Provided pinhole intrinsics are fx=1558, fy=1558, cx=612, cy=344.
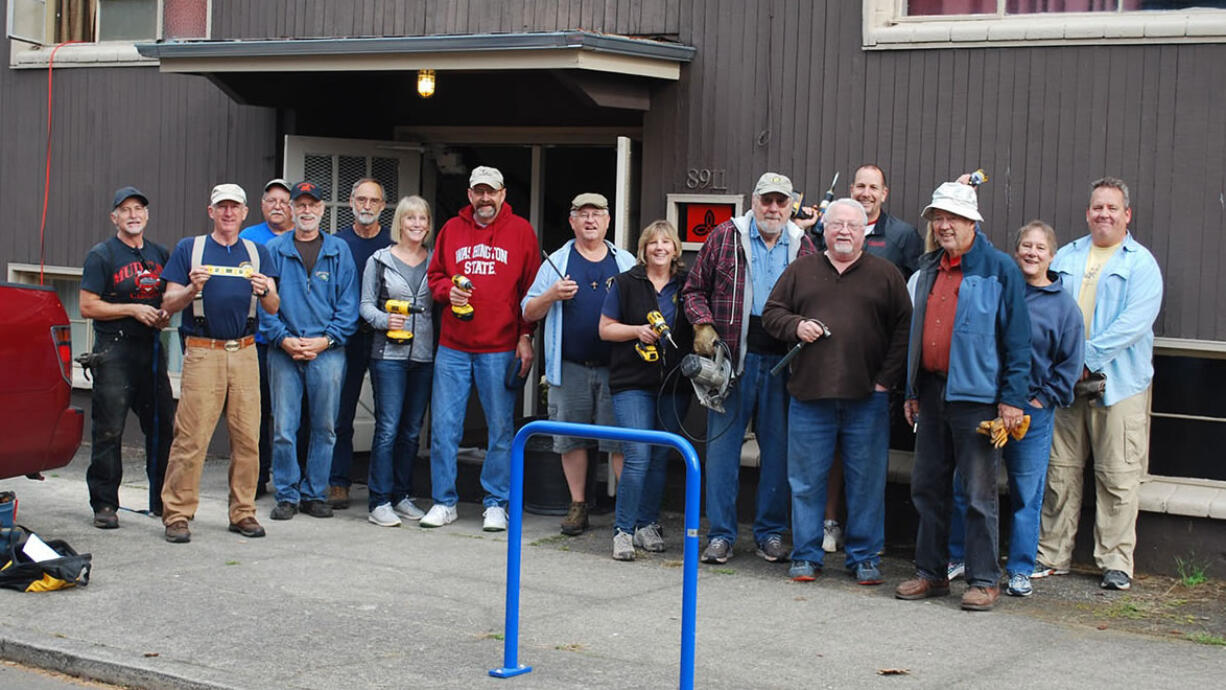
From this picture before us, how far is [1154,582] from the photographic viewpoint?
8664 mm

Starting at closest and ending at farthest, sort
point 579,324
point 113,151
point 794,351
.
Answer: point 794,351 → point 579,324 → point 113,151

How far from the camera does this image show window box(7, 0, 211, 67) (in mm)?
12555

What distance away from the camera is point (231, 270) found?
9109mm

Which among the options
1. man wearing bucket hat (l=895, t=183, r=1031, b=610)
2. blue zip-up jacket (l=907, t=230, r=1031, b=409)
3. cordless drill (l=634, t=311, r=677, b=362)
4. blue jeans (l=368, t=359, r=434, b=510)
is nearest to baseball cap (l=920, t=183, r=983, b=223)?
man wearing bucket hat (l=895, t=183, r=1031, b=610)

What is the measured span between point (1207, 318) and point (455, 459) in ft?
15.2

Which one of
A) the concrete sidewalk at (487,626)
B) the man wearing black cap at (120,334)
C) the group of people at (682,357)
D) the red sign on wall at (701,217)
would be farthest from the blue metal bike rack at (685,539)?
the red sign on wall at (701,217)

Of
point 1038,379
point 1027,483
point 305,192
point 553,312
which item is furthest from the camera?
point 305,192

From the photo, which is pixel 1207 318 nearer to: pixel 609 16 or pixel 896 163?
pixel 896 163

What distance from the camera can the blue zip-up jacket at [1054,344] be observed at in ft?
26.7

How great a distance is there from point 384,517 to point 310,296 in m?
1.49

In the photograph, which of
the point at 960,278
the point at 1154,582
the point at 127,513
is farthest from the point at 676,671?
the point at 127,513

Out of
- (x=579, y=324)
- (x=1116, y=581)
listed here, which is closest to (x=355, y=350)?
(x=579, y=324)

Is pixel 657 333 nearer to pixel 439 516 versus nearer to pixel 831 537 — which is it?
pixel 831 537

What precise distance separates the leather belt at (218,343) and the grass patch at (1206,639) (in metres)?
5.46
